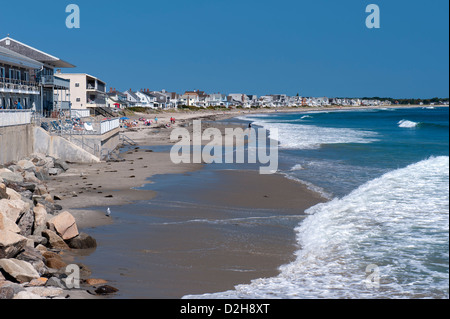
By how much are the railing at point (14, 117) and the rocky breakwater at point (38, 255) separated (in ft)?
31.8

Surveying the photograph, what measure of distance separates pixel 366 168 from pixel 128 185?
13072 millimetres

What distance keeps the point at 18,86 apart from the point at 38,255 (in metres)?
25.2

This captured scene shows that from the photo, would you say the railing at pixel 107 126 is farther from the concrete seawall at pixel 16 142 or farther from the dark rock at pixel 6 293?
the dark rock at pixel 6 293

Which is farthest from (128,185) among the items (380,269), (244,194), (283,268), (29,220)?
(380,269)

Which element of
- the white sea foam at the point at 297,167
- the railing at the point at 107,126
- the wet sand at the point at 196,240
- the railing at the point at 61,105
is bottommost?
the wet sand at the point at 196,240

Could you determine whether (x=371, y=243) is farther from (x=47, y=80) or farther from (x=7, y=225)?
(x=47, y=80)

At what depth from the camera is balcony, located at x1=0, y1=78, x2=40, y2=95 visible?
94.1ft

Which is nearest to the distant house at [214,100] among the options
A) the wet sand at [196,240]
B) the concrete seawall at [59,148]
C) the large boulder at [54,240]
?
the concrete seawall at [59,148]

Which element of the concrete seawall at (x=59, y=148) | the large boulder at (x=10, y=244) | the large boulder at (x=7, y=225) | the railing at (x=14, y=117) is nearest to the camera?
the large boulder at (x=10, y=244)

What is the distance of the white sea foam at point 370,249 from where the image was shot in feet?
27.5

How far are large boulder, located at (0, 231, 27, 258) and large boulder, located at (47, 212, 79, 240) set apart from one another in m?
1.87

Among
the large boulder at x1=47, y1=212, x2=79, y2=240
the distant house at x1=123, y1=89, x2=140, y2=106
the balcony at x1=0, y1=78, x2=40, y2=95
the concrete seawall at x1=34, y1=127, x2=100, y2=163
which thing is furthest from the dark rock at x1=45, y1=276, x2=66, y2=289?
the distant house at x1=123, y1=89, x2=140, y2=106

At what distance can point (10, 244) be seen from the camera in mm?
8422
